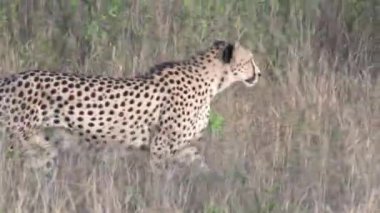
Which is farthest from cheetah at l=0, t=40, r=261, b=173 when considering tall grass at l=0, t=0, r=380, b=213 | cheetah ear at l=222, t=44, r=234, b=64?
tall grass at l=0, t=0, r=380, b=213

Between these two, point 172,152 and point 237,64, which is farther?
point 237,64

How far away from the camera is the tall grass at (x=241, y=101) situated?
18.0ft

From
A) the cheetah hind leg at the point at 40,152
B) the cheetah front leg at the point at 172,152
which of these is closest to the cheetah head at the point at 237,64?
the cheetah front leg at the point at 172,152

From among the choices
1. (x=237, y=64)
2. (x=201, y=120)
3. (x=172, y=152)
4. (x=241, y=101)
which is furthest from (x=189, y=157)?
(x=241, y=101)

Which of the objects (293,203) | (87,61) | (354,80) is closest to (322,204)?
(293,203)

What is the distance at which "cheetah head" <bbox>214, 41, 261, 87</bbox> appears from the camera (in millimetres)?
6941

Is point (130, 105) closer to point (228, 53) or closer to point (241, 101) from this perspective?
point (228, 53)

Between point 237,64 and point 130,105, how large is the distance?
0.80 m

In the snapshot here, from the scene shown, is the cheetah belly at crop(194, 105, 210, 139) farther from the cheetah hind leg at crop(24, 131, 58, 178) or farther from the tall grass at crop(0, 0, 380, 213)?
the cheetah hind leg at crop(24, 131, 58, 178)

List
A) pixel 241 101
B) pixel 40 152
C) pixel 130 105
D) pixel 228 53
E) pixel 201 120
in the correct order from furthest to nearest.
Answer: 1. pixel 241 101
2. pixel 228 53
3. pixel 201 120
4. pixel 130 105
5. pixel 40 152

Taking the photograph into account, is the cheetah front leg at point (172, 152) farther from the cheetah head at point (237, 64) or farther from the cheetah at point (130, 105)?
the cheetah head at point (237, 64)

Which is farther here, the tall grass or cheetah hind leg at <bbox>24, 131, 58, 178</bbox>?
cheetah hind leg at <bbox>24, 131, 58, 178</bbox>

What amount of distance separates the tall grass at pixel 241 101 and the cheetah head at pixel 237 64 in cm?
28

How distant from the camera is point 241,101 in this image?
7.59 m
